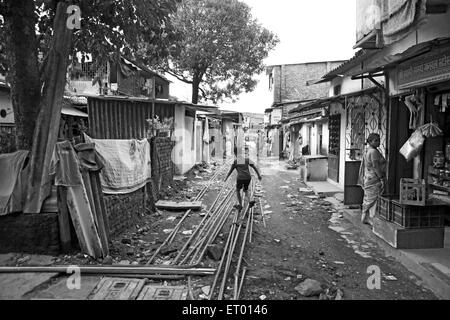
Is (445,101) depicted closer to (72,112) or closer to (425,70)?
(425,70)

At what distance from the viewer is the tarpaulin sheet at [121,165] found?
676 centimetres

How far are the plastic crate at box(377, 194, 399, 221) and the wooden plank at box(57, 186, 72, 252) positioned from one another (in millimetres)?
5475

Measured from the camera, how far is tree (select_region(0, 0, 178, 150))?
6020 mm

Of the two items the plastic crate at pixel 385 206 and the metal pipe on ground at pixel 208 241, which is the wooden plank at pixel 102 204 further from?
the plastic crate at pixel 385 206

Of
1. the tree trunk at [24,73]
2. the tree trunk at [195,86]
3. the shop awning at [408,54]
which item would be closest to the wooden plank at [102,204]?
the tree trunk at [24,73]

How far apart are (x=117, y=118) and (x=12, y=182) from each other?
7834 millimetres

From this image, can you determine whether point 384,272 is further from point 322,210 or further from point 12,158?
point 12,158

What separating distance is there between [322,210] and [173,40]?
19.8 ft

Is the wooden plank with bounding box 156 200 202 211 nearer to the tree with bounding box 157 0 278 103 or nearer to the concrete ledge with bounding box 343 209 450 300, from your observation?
the concrete ledge with bounding box 343 209 450 300

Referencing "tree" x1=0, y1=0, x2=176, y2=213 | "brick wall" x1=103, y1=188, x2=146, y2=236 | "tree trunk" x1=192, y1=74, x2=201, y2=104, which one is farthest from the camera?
"tree trunk" x1=192, y1=74, x2=201, y2=104

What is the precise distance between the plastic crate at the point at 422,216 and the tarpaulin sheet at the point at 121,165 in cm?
525

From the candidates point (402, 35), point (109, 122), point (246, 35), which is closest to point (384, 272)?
point (402, 35)

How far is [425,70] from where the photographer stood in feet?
20.7

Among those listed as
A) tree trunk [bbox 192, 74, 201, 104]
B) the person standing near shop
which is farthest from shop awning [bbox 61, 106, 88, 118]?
tree trunk [bbox 192, 74, 201, 104]
